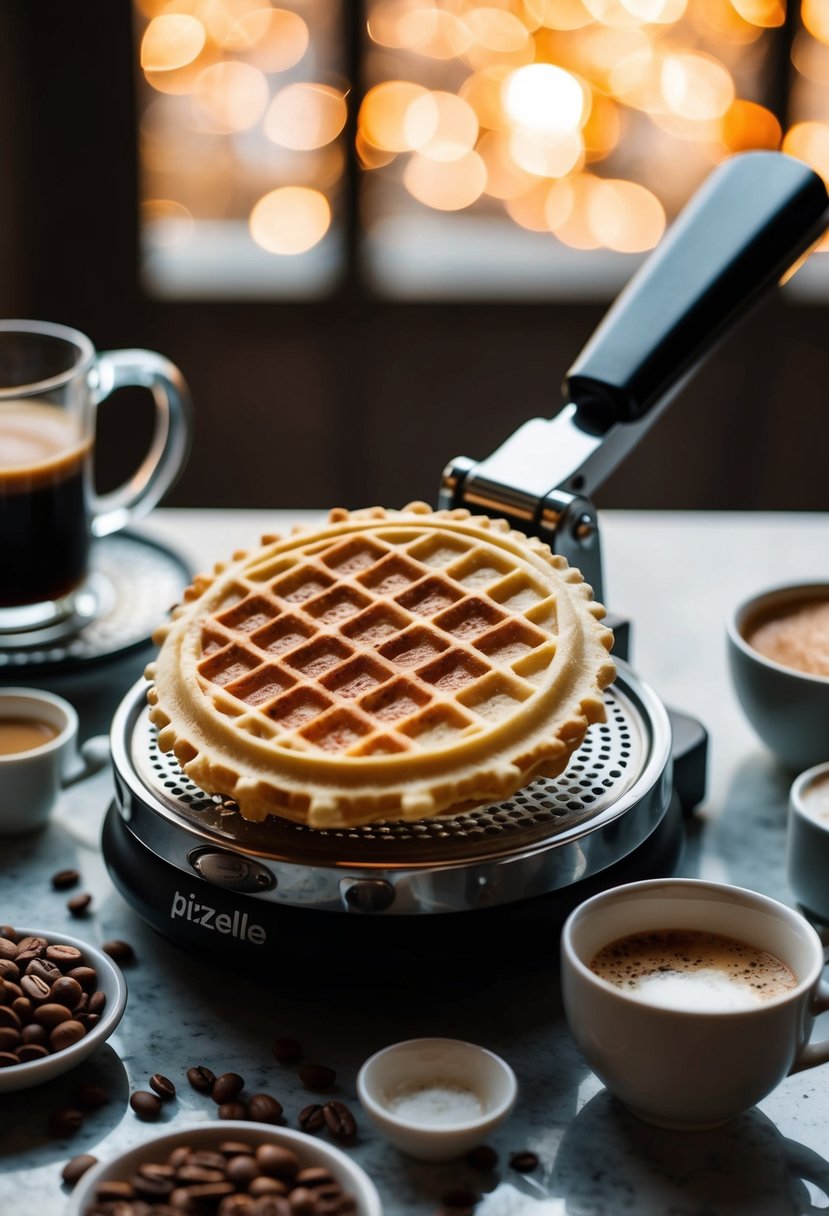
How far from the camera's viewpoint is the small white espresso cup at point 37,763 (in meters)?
1.48

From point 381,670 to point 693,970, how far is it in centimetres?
37

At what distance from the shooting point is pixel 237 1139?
41.1 inches

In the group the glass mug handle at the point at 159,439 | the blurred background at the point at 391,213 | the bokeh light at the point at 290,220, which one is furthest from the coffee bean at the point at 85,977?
the bokeh light at the point at 290,220

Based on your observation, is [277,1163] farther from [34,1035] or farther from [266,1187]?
[34,1035]

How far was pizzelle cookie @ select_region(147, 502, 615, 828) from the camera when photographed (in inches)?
45.2

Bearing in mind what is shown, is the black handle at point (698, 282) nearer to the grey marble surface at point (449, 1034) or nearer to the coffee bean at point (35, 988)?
the grey marble surface at point (449, 1034)

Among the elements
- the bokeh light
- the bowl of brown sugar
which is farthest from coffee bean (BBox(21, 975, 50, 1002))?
the bokeh light

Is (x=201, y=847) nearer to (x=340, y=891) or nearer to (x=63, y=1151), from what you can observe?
(x=340, y=891)

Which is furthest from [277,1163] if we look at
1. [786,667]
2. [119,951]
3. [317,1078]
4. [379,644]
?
[786,667]

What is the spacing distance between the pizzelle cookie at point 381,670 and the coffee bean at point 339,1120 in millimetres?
215

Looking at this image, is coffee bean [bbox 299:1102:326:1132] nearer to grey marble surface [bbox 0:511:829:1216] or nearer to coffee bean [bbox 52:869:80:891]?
grey marble surface [bbox 0:511:829:1216]

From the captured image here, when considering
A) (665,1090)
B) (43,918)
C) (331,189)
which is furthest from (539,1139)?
(331,189)

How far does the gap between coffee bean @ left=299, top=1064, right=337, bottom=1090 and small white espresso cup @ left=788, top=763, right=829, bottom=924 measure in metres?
0.48

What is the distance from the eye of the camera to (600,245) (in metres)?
4.01
